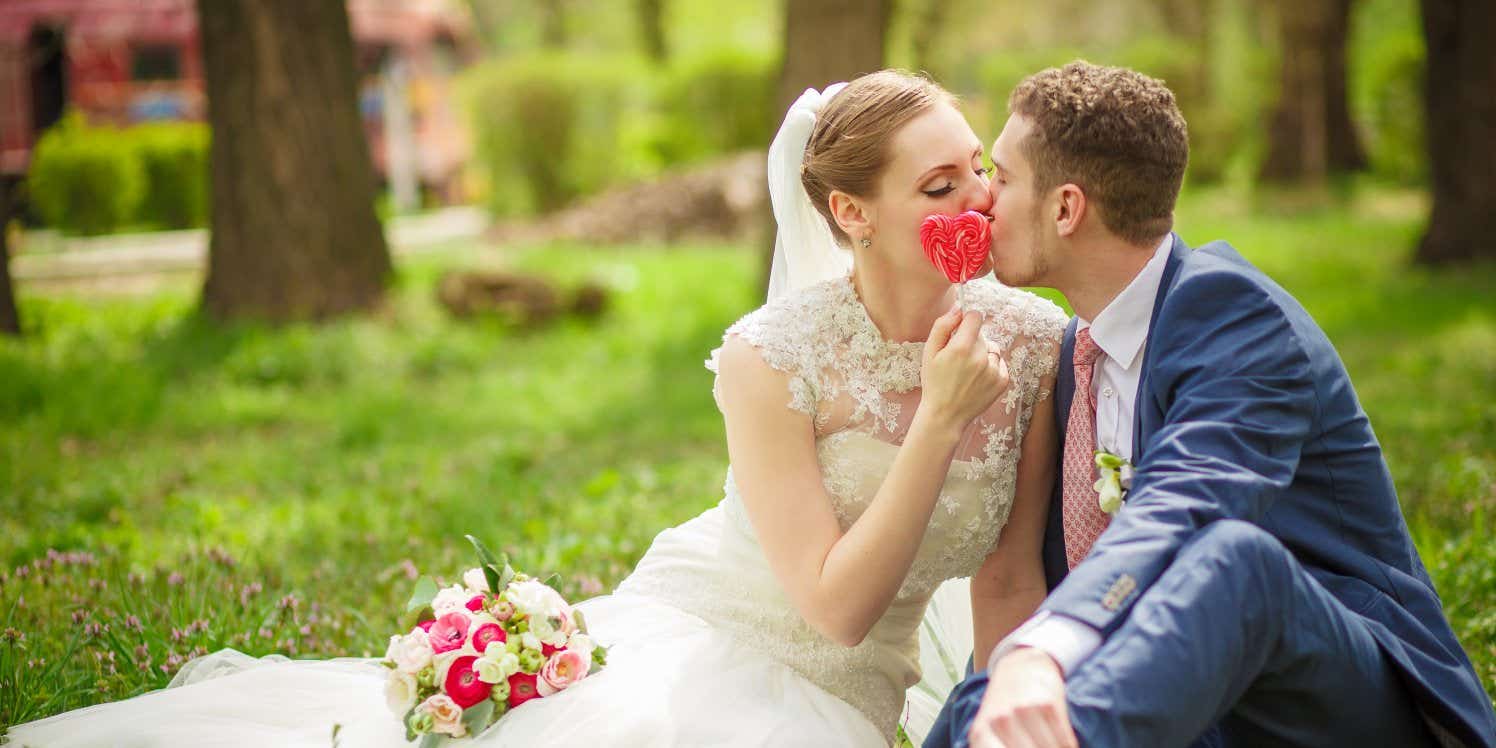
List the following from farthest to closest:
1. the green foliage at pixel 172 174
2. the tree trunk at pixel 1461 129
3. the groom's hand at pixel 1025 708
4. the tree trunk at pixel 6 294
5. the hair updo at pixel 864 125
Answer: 1. the green foliage at pixel 172 174
2. the tree trunk at pixel 1461 129
3. the tree trunk at pixel 6 294
4. the hair updo at pixel 864 125
5. the groom's hand at pixel 1025 708

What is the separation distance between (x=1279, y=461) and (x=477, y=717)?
1.78 m

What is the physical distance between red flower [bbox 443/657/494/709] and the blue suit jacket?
1295 millimetres

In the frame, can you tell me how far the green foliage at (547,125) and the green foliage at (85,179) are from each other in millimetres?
4680

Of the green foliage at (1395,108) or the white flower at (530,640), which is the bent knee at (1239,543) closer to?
the white flower at (530,640)

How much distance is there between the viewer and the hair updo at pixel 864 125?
10.3 ft

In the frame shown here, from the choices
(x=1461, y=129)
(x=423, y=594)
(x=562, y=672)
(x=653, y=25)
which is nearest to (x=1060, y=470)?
(x=562, y=672)

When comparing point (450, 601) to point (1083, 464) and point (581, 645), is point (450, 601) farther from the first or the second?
point (1083, 464)

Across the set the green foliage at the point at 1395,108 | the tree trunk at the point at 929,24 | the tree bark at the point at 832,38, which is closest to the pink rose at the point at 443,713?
the tree bark at the point at 832,38

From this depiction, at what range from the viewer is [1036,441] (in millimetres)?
3307

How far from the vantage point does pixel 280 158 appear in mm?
10219

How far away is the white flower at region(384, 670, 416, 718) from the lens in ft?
9.77

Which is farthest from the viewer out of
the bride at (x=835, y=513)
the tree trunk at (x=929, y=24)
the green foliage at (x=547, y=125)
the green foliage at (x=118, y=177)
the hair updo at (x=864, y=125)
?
the tree trunk at (x=929, y=24)

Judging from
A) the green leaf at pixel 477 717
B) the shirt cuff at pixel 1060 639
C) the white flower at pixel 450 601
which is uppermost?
the shirt cuff at pixel 1060 639

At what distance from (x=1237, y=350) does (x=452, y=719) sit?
1831 millimetres
